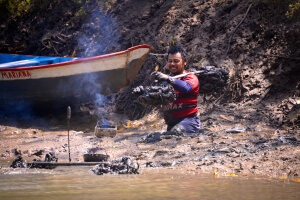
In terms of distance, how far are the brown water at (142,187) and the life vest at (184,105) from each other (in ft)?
7.08

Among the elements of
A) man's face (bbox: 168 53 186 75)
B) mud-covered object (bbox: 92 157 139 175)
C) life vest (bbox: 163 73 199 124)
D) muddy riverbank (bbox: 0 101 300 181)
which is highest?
man's face (bbox: 168 53 186 75)

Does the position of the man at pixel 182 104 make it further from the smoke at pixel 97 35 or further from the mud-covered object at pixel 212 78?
the smoke at pixel 97 35

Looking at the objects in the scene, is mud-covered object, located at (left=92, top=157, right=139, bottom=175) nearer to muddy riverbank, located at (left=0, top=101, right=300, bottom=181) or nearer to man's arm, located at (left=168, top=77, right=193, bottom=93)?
muddy riverbank, located at (left=0, top=101, right=300, bottom=181)

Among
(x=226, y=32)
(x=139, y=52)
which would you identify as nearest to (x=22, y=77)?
(x=139, y=52)

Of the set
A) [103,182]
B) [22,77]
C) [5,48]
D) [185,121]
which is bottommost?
[103,182]

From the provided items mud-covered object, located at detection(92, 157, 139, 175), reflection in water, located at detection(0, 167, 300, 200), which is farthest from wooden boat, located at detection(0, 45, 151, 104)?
reflection in water, located at detection(0, 167, 300, 200)

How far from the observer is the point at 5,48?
13.8m

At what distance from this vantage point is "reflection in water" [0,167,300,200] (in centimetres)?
335

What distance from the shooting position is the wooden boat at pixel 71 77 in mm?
9555

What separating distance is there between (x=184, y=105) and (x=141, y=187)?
3.03 m

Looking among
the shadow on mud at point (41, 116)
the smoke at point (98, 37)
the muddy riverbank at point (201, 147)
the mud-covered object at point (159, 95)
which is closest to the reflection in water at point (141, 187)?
the muddy riverbank at point (201, 147)

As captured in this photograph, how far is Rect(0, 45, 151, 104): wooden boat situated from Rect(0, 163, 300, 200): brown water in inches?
205

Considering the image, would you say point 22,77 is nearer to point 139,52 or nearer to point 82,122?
point 82,122

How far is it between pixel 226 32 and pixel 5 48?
7.30 m
